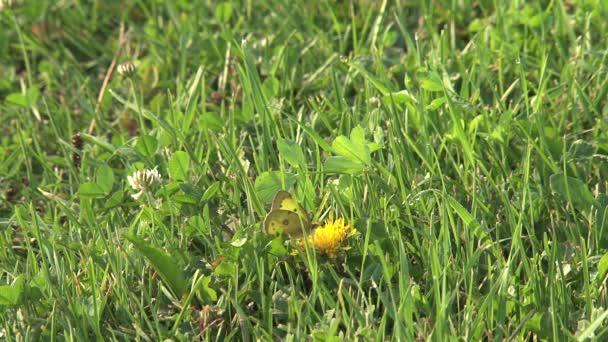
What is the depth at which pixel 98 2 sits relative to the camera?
3451mm

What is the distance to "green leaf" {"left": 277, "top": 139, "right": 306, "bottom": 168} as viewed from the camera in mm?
2180

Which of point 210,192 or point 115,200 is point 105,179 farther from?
point 210,192

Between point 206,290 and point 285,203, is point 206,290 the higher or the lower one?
the lower one

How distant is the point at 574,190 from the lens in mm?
2092

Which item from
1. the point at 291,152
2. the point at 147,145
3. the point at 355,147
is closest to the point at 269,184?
the point at 291,152

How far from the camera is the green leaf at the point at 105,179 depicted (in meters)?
2.33

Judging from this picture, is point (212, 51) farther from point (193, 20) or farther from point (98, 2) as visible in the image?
point (98, 2)

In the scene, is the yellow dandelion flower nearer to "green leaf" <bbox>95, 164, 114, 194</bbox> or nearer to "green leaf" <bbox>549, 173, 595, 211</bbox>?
"green leaf" <bbox>549, 173, 595, 211</bbox>

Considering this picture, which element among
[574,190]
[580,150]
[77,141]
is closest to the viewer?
[574,190]

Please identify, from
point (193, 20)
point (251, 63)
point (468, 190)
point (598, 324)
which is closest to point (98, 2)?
point (193, 20)

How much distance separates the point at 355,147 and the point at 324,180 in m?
0.21

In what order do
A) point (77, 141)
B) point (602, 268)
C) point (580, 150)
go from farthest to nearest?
point (77, 141) < point (580, 150) < point (602, 268)

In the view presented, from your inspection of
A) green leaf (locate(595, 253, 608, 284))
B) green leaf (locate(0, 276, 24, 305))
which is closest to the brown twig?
green leaf (locate(0, 276, 24, 305))

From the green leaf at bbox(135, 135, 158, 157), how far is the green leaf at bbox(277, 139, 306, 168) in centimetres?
41
